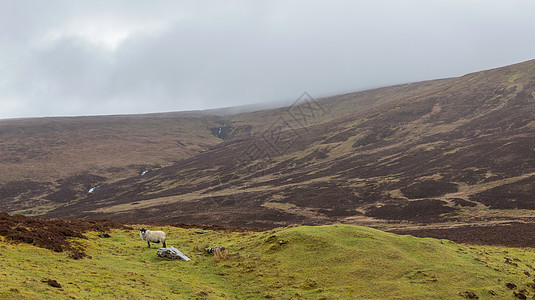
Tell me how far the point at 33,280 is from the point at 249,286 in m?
9.29

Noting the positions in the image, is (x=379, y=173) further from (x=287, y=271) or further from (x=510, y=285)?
(x=287, y=271)

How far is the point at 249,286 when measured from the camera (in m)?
17.4

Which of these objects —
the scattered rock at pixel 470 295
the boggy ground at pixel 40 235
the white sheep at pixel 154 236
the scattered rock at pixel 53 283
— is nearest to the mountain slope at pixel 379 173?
the white sheep at pixel 154 236

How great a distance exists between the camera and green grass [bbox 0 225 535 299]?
14484 mm

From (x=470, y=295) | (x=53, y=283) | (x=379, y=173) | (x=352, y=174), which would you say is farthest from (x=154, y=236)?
(x=352, y=174)

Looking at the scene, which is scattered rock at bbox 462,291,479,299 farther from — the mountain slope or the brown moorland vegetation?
the mountain slope

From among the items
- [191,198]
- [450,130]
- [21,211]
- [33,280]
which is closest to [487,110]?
[450,130]

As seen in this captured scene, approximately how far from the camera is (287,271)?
18.7 m

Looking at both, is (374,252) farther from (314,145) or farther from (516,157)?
(314,145)

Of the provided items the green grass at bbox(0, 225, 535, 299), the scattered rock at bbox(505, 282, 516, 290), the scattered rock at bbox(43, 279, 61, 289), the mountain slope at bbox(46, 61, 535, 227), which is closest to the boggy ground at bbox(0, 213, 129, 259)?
the green grass at bbox(0, 225, 535, 299)

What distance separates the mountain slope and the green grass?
1568 inches

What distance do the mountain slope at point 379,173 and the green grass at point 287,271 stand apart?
131 feet

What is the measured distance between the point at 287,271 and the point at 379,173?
87978 millimetres

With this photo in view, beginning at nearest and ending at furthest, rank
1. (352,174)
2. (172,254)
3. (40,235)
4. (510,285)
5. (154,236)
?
(510,285)
(40,235)
(172,254)
(154,236)
(352,174)
